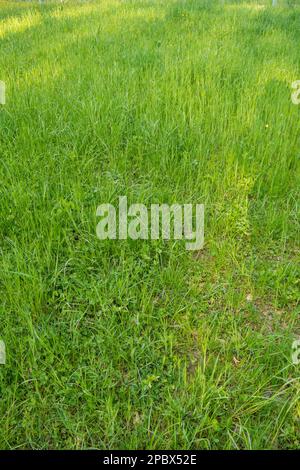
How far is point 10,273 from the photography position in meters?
2.12

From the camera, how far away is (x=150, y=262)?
2285 millimetres

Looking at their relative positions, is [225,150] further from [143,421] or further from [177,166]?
[143,421]

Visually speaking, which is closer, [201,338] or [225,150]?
[201,338]

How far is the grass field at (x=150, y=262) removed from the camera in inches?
63.8

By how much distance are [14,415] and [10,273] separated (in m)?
0.79

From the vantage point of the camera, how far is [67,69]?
4.33m

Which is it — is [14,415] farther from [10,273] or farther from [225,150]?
[225,150]

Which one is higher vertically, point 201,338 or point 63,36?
point 63,36

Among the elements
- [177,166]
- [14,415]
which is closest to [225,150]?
[177,166]

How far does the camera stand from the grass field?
1621 mm

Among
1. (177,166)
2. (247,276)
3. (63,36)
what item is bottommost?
(247,276)

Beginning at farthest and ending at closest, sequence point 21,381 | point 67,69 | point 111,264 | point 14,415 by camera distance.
Answer: point 67,69 → point 111,264 → point 21,381 → point 14,415
